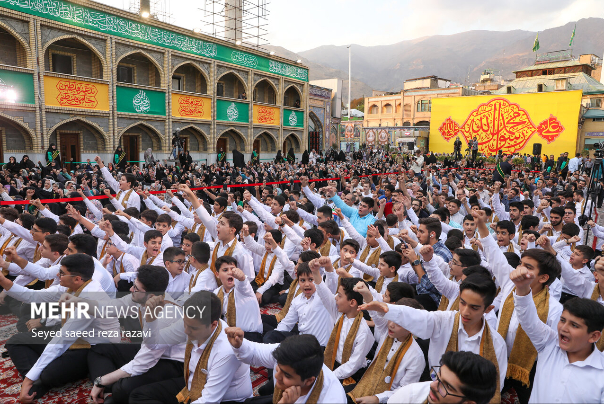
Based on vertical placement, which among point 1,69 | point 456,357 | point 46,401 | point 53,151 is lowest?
point 46,401

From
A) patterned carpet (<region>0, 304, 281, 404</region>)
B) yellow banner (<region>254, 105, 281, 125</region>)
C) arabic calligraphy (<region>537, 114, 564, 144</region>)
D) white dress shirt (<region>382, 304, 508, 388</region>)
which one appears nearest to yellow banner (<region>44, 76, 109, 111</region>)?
yellow banner (<region>254, 105, 281, 125</region>)

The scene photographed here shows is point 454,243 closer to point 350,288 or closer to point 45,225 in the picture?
point 350,288

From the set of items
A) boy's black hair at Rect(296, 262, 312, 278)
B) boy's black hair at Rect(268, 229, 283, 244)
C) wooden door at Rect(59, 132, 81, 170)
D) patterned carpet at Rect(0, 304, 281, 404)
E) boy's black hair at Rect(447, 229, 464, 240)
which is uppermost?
wooden door at Rect(59, 132, 81, 170)

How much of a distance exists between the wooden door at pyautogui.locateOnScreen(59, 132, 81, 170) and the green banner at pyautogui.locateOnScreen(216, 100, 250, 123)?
7.08 meters

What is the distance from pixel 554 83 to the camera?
35031 mm

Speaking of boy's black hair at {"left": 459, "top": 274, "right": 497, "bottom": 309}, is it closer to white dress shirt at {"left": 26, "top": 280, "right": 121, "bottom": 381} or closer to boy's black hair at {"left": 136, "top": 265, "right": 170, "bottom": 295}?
boy's black hair at {"left": 136, "top": 265, "right": 170, "bottom": 295}

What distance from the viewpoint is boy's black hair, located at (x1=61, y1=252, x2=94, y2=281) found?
10.0 ft

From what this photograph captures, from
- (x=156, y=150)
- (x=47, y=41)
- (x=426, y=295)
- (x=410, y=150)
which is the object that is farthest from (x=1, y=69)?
(x=410, y=150)

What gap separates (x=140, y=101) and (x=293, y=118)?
10.7 m

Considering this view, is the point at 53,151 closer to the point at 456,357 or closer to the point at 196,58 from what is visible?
the point at 196,58

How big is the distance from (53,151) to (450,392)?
14267 millimetres

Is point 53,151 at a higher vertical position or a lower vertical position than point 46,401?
higher

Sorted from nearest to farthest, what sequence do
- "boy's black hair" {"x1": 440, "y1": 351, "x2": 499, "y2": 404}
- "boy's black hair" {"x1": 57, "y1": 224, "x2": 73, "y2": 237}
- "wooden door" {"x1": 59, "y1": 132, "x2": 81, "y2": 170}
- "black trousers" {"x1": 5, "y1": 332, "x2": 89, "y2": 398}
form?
1. "boy's black hair" {"x1": 440, "y1": 351, "x2": 499, "y2": 404}
2. "black trousers" {"x1": 5, "y1": 332, "x2": 89, "y2": 398}
3. "boy's black hair" {"x1": 57, "y1": 224, "x2": 73, "y2": 237}
4. "wooden door" {"x1": 59, "y1": 132, "x2": 81, "y2": 170}

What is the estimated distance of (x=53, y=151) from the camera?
12.6 metres
